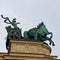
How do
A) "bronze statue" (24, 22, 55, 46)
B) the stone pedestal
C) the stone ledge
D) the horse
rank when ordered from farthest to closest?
"bronze statue" (24, 22, 55, 46), the horse, the stone ledge, the stone pedestal

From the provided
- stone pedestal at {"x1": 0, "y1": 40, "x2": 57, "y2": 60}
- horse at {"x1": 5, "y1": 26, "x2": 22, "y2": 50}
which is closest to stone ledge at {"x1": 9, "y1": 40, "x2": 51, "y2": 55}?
stone pedestal at {"x1": 0, "y1": 40, "x2": 57, "y2": 60}

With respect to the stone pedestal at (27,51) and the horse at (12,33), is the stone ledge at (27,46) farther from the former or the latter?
the horse at (12,33)

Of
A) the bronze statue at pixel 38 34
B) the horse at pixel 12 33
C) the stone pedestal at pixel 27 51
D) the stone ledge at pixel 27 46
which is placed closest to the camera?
the stone pedestal at pixel 27 51

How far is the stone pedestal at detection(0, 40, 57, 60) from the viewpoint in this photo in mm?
34062

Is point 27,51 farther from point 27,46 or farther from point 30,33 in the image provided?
point 30,33

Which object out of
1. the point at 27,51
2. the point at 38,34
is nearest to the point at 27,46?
the point at 27,51

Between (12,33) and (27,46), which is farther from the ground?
(12,33)

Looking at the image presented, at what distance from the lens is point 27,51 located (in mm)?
34938

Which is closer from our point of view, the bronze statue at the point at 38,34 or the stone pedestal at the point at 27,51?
the stone pedestal at the point at 27,51

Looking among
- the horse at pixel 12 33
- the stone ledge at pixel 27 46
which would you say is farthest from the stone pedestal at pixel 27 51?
the horse at pixel 12 33

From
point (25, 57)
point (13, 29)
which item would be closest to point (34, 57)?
point (25, 57)

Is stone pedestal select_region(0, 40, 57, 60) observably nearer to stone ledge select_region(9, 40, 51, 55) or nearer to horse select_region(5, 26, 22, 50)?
stone ledge select_region(9, 40, 51, 55)

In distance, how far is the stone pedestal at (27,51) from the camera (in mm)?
34062

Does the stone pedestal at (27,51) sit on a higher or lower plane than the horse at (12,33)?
lower
